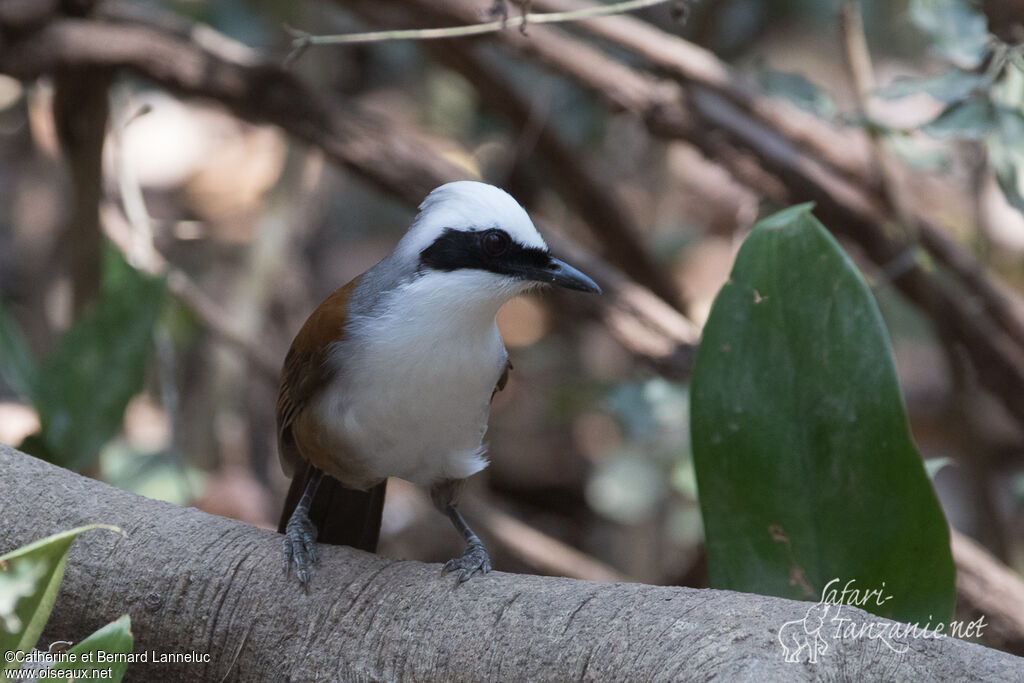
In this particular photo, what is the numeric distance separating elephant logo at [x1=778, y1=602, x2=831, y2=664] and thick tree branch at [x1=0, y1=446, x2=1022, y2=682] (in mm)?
16

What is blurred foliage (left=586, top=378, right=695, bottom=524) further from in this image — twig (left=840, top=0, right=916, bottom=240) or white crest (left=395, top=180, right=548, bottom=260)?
white crest (left=395, top=180, right=548, bottom=260)

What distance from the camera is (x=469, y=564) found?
78.5 inches

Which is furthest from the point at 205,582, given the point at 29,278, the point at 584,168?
the point at 29,278

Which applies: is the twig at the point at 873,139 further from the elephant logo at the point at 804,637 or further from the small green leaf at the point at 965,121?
the elephant logo at the point at 804,637

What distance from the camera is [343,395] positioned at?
2145 mm

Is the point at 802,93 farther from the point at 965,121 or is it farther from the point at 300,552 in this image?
the point at 300,552

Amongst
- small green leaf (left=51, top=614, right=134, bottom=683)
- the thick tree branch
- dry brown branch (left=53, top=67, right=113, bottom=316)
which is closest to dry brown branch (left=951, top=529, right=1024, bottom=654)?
the thick tree branch

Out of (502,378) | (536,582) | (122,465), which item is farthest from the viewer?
(122,465)

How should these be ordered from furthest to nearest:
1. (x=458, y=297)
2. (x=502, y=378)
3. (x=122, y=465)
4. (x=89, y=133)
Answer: (x=122, y=465)
(x=89, y=133)
(x=502, y=378)
(x=458, y=297)

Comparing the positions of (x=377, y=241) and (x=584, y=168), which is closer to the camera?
(x=584, y=168)

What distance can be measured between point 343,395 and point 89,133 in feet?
6.43

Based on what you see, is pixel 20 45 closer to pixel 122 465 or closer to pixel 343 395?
pixel 122 465

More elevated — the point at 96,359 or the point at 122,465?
the point at 96,359

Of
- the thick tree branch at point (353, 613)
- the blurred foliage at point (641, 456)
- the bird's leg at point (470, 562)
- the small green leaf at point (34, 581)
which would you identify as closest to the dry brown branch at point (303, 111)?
the blurred foliage at point (641, 456)
